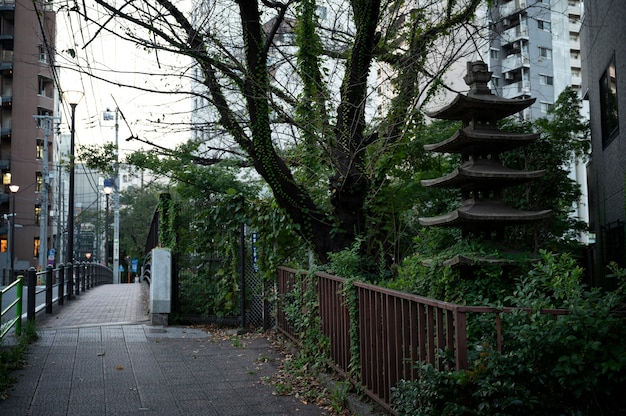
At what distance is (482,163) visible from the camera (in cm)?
749

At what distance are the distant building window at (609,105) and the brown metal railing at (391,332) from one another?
9.55m

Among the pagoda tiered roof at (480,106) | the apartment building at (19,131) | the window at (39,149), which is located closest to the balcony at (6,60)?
the apartment building at (19,131)

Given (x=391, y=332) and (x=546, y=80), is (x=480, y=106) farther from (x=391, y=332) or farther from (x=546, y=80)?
(x=546, y=80)

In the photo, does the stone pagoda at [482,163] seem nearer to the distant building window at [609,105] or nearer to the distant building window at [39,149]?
the distant building window at [609,105]

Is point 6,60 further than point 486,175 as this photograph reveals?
Yes

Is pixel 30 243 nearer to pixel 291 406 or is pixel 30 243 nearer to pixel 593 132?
pixel 593 132

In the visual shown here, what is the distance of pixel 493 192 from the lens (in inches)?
299

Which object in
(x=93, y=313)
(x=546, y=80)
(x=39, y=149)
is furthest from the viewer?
(x=39, y=149)

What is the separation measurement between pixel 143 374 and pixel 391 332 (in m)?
3.96

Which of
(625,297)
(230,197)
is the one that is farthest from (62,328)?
(625,297)

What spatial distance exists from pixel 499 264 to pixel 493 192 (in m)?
1.16

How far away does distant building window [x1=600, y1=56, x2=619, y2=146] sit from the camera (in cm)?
1427

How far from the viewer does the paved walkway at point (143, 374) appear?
659cm

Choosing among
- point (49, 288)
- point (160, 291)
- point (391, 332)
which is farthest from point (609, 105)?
point (49, 288)
